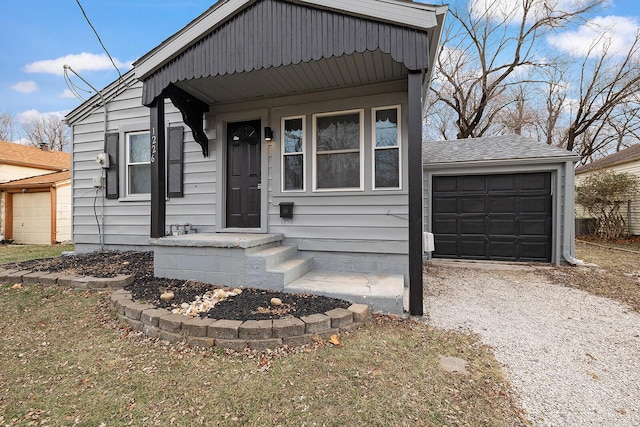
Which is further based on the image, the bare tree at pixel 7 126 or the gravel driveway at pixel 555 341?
the bare tree at pixel 7 126

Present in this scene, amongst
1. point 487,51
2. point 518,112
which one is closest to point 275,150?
point 487,51

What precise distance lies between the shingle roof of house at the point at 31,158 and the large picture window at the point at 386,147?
15960mm

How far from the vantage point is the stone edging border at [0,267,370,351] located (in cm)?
235

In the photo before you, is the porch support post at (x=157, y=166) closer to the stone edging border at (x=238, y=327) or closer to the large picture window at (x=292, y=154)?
the stone edging border at (x=238, y=327)

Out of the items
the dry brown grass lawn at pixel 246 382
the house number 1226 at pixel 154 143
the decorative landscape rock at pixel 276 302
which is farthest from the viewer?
the house number 1226 at pixel 154 143

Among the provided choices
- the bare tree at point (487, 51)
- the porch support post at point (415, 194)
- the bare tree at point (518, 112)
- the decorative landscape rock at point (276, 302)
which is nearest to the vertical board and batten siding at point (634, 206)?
the bare tree at point (518, 112)

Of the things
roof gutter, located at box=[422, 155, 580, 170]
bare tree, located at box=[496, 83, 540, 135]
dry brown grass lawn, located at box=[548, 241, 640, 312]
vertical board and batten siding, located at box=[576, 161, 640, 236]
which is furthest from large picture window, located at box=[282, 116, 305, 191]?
bare tree, located at box=[496, 83, 540, 135]

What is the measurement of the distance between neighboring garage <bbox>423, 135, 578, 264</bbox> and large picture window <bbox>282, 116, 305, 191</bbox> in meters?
3.22

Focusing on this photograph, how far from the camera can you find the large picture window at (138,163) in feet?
18.6

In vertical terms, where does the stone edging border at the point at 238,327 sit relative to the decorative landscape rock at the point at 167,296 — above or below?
below

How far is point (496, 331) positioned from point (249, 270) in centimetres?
270

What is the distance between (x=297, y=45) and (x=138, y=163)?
4150mm

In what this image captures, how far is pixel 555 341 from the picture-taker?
2641 millimetres

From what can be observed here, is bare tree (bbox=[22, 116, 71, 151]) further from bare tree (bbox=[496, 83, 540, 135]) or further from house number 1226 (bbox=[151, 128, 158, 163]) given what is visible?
bare tree (bbox=[496, 83, 540, 135])
